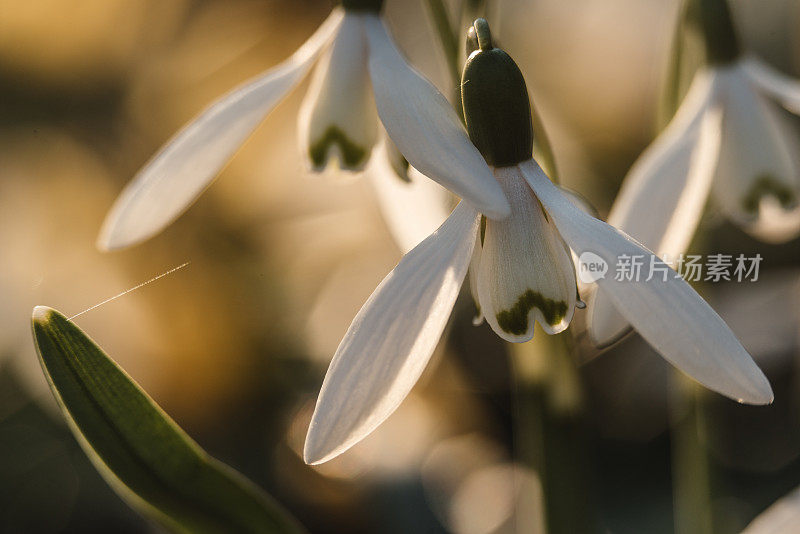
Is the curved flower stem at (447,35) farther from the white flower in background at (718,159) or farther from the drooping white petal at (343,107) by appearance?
the white flower in background at (718,159)

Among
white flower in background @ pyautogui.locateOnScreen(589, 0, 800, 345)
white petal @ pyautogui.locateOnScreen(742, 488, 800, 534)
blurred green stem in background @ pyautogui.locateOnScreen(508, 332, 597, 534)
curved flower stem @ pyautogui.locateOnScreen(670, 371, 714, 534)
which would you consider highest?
white flower in background @ pyautogui.locateOnScreen(589, 0, 800, 345)

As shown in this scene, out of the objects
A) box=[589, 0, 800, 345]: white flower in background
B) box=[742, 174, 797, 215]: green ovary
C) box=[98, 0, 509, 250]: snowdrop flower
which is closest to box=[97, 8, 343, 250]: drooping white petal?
box=[98, 0, 509, 250]: snowdrop flower

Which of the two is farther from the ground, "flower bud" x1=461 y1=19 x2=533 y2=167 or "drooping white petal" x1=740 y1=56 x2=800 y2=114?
"flower bud" x1=461 y1=19 x2=533 y2=167

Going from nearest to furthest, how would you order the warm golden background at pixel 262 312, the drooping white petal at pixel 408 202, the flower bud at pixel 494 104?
1. the flower bud at pixel 494 104
2. the drooping white petal at pixel 408 202
3. the warm golden background at pixel 262 312

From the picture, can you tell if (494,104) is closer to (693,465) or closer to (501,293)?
(501,293)

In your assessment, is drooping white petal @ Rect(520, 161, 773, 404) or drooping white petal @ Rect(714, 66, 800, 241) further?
drooping white petal @ Rect(714, 66, 800, 241)

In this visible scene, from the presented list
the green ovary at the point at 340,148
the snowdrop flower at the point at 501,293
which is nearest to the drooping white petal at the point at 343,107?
the green ovary at the point at 340,148

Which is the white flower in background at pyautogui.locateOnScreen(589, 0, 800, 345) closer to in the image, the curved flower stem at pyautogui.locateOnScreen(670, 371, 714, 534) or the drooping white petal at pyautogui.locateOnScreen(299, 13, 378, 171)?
the curved flower stem at pyautogui.locateOnScreen(670, 371, 714, 534)
